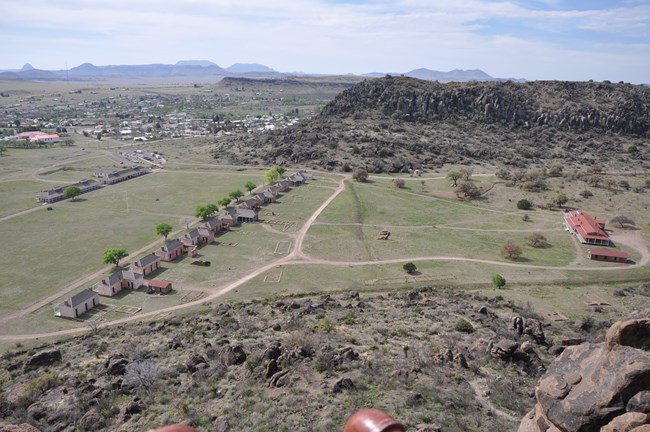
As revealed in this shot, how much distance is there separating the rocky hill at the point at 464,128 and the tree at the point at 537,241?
5820cm

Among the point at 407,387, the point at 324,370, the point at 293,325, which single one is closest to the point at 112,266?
the point at 293,325

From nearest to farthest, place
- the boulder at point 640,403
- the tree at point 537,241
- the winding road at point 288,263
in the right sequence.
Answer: the boulder at point 640,403 < the winding road at point 288,263 < the tree at point 537,241

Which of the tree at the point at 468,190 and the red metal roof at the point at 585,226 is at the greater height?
the tree at the point at 468,190

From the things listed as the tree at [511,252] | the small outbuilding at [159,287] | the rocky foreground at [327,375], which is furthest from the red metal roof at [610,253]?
the small outbuilding at [159,287]

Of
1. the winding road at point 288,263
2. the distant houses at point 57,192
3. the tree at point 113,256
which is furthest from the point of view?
the distant houses at point 57,192

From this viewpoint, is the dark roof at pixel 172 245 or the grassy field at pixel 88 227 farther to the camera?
the dark roof at pixel 172 245

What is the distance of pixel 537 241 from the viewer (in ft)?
242

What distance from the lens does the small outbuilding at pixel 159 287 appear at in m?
59.1

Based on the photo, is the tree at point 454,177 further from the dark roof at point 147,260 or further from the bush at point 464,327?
the bush at point 464,327

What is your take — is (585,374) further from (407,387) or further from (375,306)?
(375,306)

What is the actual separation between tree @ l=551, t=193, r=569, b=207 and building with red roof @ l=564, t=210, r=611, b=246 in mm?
10203

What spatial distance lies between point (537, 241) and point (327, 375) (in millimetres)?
57000

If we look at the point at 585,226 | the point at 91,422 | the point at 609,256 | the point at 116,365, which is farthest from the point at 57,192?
the point at 609,256

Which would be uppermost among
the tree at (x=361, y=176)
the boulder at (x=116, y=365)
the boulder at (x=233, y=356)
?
the tree at (x=361, y=176)
